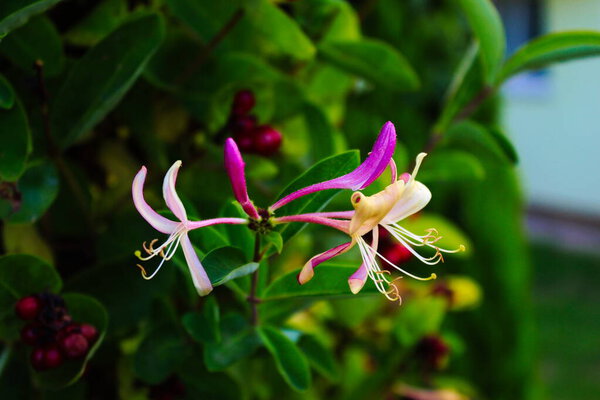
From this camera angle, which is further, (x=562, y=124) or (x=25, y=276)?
(x=562, y=124)

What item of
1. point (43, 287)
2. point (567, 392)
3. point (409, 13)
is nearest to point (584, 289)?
point (567, 392)

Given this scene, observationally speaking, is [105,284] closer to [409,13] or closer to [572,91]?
[409,13]

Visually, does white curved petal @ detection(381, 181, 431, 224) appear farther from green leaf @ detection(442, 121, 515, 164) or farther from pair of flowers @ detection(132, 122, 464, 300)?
green leaf @ detection(442, 121, 515, 164)

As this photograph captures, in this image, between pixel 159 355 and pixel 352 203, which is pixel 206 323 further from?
pixel 352 203

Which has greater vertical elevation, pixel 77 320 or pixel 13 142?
pixel 13 142

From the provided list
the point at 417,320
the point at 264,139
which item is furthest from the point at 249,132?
the point at 417,320

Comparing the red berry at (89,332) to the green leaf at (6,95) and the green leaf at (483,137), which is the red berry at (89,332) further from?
the green leaf at (483,137)

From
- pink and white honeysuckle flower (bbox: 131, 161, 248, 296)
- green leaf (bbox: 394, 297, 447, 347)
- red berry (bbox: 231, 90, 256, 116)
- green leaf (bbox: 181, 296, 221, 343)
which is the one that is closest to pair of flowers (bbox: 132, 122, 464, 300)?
pink and white honeysuckle flower (bbox: 131, 161, 248, 296)

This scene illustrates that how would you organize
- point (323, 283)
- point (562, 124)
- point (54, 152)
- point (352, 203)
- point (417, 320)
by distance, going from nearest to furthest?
point (352, 203) → point (323, 283) → point (54, 152) → point (417, 320) → point (562, 124)

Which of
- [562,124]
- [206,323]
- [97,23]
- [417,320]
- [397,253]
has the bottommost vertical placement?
[562,124]
